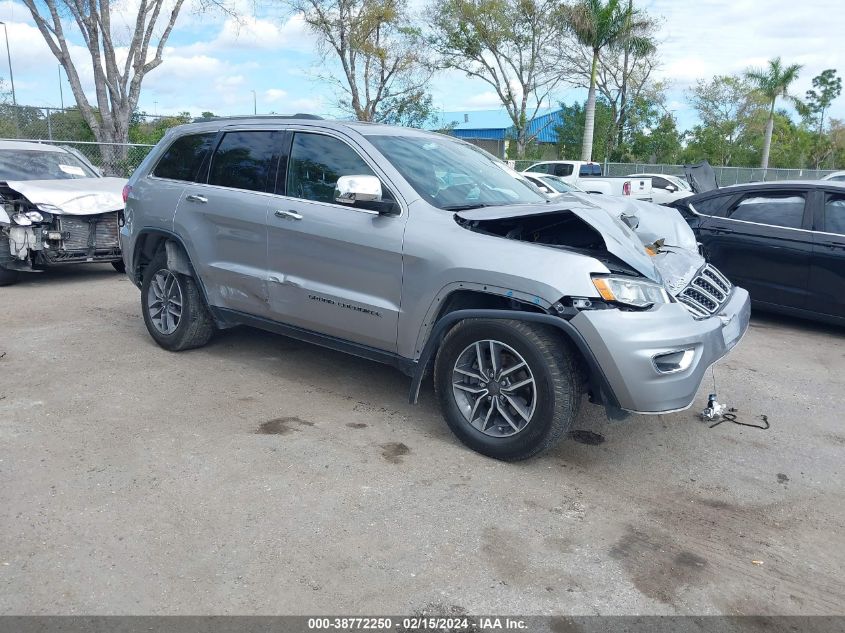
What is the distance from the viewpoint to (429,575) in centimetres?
307

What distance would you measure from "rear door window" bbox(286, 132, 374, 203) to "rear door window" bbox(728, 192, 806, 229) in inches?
200

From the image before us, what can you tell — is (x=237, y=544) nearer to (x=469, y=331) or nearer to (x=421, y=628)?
(x=421, y=628)

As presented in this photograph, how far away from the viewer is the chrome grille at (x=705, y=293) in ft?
14.0

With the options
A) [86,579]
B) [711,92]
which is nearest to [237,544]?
[86,579]

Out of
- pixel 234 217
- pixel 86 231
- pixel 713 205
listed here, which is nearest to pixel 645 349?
pixel 234 217

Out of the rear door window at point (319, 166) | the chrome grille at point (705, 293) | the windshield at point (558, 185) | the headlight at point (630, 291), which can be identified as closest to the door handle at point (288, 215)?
the rear door window at point (319, 166)

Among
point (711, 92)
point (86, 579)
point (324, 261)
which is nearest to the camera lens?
point (86, 579)

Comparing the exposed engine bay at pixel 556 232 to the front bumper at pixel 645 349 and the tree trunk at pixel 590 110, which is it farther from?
the tree trunk at pixel 590 110

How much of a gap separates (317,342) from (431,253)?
1.25m

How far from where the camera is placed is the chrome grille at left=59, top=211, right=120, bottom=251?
8898 mm

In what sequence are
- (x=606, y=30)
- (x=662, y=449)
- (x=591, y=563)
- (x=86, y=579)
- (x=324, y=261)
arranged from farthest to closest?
(x=606, y=30) < (x=324, y=261) < (x=662, y=449) < (x=591, y=563) < (x=86, y=579)

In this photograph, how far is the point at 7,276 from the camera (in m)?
9.16

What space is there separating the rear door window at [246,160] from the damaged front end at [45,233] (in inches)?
163

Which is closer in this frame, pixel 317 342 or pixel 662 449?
pixel 662 449
